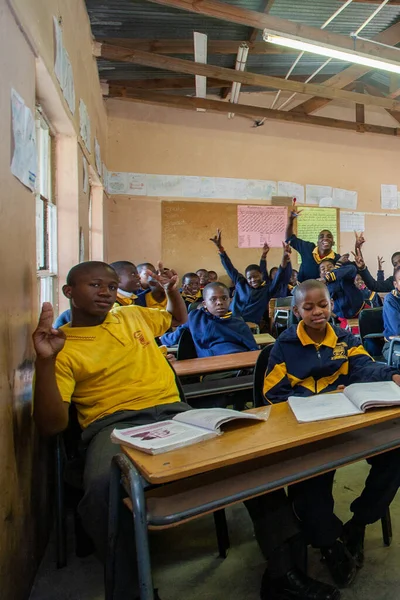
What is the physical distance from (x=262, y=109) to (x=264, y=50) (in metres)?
1.68

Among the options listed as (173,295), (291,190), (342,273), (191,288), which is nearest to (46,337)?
(173,295)

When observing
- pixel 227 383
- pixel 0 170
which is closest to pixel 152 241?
pixel 227 383

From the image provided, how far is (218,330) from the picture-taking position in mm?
2807

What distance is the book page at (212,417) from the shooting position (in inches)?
43.0

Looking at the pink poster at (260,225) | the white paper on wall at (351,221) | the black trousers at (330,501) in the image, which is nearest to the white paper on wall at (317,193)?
the white paper on wall at (351,221)

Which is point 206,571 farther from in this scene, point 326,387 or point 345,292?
point 345,292

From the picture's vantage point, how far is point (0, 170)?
44.6 inches

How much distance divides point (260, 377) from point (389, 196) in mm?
6531

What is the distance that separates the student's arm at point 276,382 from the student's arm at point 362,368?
0.28 meters

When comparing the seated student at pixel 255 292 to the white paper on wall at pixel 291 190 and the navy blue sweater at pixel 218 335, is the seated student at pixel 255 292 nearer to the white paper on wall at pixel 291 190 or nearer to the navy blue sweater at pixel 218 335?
the navy blue sweater at pixel 218 335

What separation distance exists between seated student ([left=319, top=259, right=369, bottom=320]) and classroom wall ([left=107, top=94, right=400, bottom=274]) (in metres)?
2.10

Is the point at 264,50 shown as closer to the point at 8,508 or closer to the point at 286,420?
the point at 286,420

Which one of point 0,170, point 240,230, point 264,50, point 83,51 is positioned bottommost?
point 0,170

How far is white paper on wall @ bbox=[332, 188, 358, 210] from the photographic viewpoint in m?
6.79
